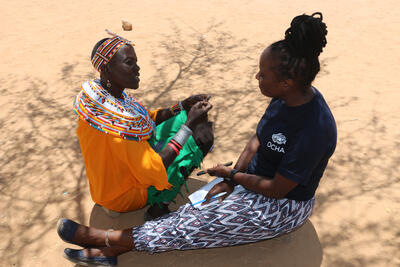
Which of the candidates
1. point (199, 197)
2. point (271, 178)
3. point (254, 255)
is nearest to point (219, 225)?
point (199, 197)

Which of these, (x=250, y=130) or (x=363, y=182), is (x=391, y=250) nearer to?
(x=363, y=182)

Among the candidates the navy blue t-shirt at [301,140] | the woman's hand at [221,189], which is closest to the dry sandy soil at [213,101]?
the woman's hand at [221,189]

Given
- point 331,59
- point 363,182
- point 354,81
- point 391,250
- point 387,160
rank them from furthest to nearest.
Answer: point 331,59, point 354,81, point 387,160, point 363,182, point 391,250

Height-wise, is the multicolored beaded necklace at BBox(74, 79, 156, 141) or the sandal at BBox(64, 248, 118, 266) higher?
→ the multicolored beaded necklace at BBox(74, 79, 156, 141)

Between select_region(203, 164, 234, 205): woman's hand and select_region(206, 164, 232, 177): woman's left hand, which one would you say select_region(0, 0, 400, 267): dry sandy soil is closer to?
select_region(203, 164, 234, 205): woman's hand

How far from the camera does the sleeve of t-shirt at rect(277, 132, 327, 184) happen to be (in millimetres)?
2184

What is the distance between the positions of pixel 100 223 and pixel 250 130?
8.01 ft

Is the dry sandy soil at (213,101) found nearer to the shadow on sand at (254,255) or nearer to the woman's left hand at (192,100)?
the shadow on sand at (254,255)

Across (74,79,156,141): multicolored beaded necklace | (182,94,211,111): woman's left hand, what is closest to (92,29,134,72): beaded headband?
(74,79,156,141): multicolored beaded necklace

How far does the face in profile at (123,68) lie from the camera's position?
261 centimetres

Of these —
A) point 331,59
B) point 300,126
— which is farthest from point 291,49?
point 331,59

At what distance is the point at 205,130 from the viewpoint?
3.14 meters

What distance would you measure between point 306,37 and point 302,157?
81cm

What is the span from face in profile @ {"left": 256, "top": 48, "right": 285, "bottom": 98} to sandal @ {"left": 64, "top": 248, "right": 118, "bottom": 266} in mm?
2000
